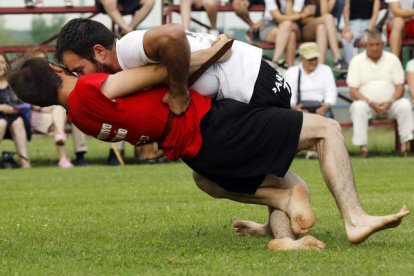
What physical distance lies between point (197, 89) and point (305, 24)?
11437mm

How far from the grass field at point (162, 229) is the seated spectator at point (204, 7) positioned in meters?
3.59

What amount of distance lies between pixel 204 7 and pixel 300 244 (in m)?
12.0

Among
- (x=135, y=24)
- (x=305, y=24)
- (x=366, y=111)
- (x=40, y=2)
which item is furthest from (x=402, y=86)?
(x=40, y=2)

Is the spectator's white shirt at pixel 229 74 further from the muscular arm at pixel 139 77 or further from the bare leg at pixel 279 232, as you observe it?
the bare leg at pixel 279 232

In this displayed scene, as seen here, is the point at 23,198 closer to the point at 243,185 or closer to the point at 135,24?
the point at 243,185

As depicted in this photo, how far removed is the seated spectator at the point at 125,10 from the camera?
18.0 m

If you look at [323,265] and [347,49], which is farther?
[347,49]

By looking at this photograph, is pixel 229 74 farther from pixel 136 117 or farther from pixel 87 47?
pixel 87 47

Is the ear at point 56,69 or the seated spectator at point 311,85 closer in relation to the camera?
the ear at point 56,69

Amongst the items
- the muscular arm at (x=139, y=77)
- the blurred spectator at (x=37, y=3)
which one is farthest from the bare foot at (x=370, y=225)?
the blurred spectator at (x=37, y=3)

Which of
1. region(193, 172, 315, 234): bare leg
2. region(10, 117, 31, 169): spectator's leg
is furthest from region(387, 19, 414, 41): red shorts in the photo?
region(193, 172, 315, 234): bare leg

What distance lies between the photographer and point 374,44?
17234 millimetres

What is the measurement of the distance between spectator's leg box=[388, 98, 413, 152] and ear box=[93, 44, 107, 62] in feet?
35.4

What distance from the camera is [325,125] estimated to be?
7.33m
